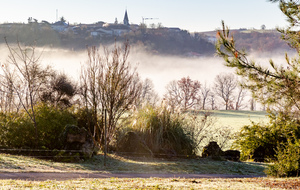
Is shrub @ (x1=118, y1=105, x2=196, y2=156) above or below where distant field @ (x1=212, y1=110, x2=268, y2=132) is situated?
above

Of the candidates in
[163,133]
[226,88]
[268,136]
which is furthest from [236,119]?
Answer: [163,133]

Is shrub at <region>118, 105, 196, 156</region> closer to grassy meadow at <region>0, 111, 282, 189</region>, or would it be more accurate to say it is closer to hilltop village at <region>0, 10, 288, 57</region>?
grassy meadow at <region>0, 111, 282, 189</region>

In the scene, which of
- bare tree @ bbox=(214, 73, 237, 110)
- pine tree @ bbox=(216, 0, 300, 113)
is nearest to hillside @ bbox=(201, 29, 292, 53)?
bare tree @ bbox=(214, 73, 237, 110)

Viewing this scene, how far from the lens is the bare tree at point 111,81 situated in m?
13.7

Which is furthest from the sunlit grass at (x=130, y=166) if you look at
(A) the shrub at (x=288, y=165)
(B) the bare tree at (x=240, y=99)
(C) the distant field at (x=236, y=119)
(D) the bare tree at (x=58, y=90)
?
(B) the bare tree at (x=240, y=99)

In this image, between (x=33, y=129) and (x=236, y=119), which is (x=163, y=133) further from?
(x=236, y=119)

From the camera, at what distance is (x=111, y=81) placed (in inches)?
539

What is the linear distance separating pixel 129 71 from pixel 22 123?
4861mm

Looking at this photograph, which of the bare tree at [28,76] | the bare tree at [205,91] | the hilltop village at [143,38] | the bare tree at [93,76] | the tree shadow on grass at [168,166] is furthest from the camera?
the hilltop village at [143,38]

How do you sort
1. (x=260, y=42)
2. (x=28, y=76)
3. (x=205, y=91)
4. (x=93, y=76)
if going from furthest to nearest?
(x=260, y=42) < (x=205, y=91) < (x=28, y=76) < (x=93, y=76)

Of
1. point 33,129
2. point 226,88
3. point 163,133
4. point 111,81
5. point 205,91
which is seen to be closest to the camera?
point 111,81

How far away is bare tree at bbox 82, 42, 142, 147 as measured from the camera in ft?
45.0

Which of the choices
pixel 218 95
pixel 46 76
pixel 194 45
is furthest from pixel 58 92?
pixel 194 45

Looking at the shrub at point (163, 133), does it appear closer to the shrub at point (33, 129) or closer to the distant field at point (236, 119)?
the shrub at point (33, 129)
